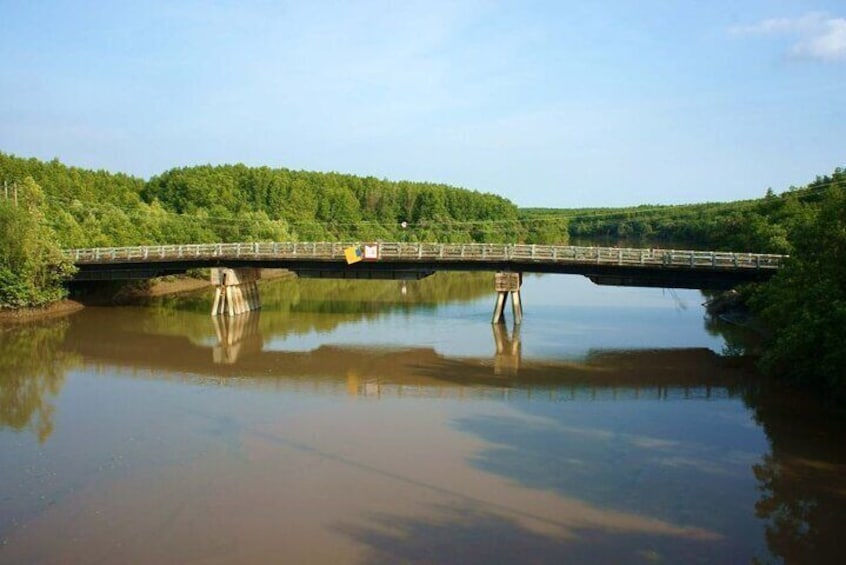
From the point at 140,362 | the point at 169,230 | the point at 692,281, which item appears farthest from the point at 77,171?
the point at 692,281

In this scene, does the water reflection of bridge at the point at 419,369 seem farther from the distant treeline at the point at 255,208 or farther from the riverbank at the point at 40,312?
the distant treeline at the point at 255,208

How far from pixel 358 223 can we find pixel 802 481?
111 m

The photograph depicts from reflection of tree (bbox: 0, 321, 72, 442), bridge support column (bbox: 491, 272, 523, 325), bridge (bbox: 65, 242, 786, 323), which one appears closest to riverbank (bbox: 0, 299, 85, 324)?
bridge (bbox: 65, 242, 786, 323)

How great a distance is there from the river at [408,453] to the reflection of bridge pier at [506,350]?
0.93 feet

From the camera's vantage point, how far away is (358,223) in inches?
5098

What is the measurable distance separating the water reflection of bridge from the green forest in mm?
4850

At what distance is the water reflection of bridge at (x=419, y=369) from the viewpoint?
110 ft

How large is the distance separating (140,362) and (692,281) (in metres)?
33.2

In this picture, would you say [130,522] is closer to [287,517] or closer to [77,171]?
[287,517]

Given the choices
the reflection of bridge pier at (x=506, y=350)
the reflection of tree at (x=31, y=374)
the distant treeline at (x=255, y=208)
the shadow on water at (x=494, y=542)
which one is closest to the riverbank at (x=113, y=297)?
the reflection of tree at (x=31, y=374)

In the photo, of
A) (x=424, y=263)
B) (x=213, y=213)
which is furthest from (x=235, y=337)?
(x=213, y=213)

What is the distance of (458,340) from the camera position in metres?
46.8

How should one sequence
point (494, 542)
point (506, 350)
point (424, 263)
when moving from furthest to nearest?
point (424, 263)
point (506, 350)
point (494, 542)

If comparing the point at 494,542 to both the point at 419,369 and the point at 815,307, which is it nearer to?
the point at 815,307
